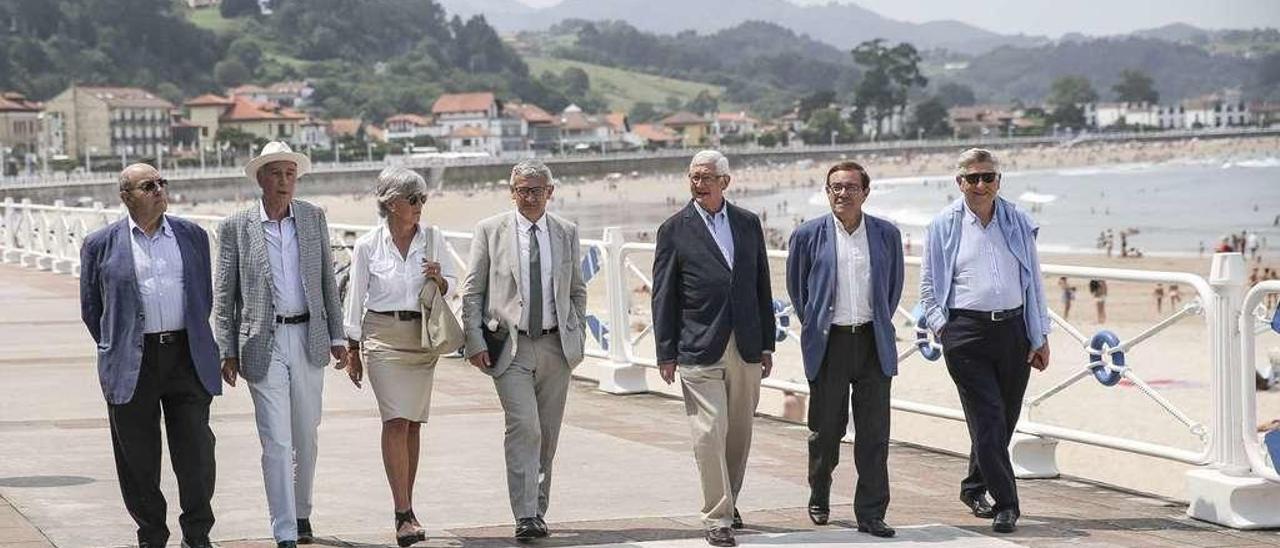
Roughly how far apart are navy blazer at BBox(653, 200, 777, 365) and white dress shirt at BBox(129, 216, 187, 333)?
1580 millimetres

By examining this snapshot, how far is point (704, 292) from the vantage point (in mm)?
6109

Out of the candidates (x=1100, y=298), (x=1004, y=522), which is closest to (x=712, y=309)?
(x=1004, y=522)

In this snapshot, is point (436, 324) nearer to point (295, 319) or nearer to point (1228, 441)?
point (295, 319)

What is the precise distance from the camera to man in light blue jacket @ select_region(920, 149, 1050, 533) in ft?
20.7

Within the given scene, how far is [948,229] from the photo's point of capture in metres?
6.38

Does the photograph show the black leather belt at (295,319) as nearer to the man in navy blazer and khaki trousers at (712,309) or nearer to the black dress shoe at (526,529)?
the black dress shoe at (526,529)

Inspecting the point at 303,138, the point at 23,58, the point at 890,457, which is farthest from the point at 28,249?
the point at 23,58

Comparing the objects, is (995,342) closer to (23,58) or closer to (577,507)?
(577,507)

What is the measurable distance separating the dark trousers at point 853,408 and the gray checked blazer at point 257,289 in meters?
1.71

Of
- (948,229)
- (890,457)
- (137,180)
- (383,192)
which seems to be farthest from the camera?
(890,457)

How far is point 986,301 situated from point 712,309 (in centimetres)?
99

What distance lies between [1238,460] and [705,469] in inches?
77.6

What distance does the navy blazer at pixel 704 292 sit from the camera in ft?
20.0

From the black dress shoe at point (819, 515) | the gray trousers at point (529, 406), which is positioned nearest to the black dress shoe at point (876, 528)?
the black dress shoe at point (819, 515)
